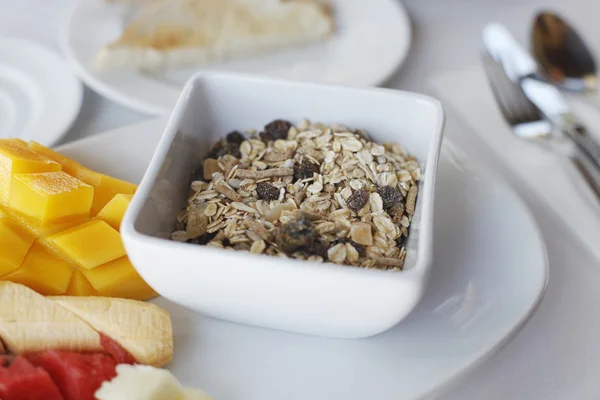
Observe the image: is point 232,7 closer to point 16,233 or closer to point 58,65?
point 58,65

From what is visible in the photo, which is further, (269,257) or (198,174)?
(198,174)

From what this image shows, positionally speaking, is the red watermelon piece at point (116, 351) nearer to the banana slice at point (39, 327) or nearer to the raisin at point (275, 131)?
the banana slice at point (39, 327)

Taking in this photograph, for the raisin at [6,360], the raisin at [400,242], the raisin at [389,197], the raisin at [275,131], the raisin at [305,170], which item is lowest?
the raisin at [6,360]

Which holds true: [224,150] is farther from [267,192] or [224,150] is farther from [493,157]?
[493,157]

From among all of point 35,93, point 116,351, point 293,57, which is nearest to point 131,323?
point 116,351

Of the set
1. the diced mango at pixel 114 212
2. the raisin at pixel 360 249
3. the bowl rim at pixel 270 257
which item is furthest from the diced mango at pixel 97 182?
the raisin at pixel 360 249

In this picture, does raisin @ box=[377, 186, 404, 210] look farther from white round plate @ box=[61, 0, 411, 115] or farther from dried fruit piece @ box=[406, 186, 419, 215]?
white round plate @ box=[61, 0, 411, 115]
